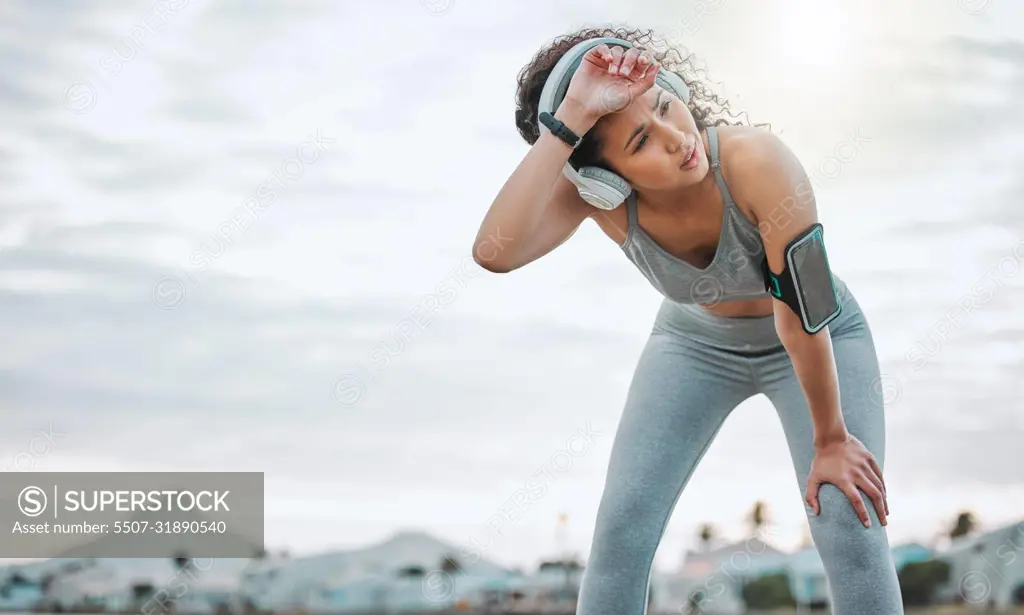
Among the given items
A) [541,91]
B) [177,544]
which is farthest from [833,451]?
[177,544]

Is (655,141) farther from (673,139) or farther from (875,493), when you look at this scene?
(875,493)

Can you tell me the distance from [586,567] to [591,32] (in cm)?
156

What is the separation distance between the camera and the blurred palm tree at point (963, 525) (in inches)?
1902

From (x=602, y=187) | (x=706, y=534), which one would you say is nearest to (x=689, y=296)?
(x=602, y=187)

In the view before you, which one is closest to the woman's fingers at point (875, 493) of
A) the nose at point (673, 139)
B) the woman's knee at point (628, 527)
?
the woman's knee at point (628, 527)

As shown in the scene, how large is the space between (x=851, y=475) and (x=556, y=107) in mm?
1242

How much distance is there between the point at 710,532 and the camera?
51.8 meters

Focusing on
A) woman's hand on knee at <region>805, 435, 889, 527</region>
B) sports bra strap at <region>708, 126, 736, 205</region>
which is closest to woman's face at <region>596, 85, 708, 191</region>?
sports bra strap at <region>708, 126, 736, 205</region>

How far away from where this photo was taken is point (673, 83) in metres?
2.89

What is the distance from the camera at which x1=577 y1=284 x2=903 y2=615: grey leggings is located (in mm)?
2836

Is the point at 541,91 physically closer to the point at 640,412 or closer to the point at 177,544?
the point at 640,412

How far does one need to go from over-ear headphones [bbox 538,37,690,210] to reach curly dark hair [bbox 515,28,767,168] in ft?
0.19

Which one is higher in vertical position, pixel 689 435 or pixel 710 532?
pixel 710 532

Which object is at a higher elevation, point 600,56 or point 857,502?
point 600,56
